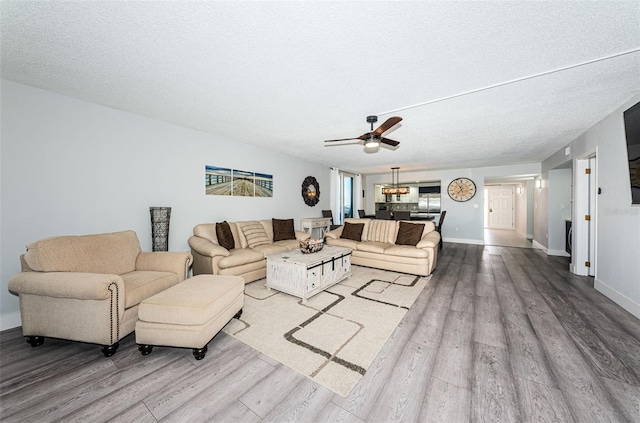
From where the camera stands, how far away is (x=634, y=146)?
2.65 metres

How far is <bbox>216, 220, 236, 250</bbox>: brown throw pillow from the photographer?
3.90m

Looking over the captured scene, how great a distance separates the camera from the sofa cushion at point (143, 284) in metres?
2.14

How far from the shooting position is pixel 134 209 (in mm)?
3354

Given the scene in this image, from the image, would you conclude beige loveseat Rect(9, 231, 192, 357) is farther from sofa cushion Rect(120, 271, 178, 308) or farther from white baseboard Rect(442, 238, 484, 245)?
white baseboard Rect(442, 238, 484, 245)

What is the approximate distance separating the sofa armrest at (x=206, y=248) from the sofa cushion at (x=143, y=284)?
0.75 metres

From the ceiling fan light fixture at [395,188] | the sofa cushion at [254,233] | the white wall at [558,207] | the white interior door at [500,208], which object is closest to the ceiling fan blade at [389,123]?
the sofa cushion at [254,233]

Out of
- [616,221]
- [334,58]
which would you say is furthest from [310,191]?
[616,221]

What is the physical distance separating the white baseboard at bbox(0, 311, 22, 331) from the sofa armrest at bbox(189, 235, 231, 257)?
1.80 m

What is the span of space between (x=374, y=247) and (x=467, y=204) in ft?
16.6

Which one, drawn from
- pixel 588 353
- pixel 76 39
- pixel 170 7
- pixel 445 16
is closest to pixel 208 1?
pixel 170 7

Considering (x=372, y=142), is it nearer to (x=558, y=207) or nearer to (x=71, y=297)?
(x=71, y=297)

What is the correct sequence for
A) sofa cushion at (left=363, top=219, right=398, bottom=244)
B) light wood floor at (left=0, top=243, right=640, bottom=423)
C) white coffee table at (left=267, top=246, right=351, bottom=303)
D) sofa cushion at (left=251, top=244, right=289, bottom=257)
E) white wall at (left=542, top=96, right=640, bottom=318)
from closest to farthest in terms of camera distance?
light wood floor at (left=0, top=243, right=640, bottom=423)
white wall at (left=542, top=96, right=640, bottom=318)
white coffee table at (left=267, top=246, right=351, bottom=303)
sofa cushion at (left=251, top=244, right=289, bottom=257)
sofa cushion at (left=363, top=219, right=398, bottom=244)

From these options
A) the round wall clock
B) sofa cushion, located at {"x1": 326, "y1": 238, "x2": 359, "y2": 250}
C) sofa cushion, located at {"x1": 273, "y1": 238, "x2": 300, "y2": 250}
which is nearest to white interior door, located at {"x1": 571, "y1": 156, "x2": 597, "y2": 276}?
the round wall clock

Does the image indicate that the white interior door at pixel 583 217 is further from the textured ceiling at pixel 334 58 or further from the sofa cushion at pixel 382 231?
the sofa cushion at pixel 382 231
